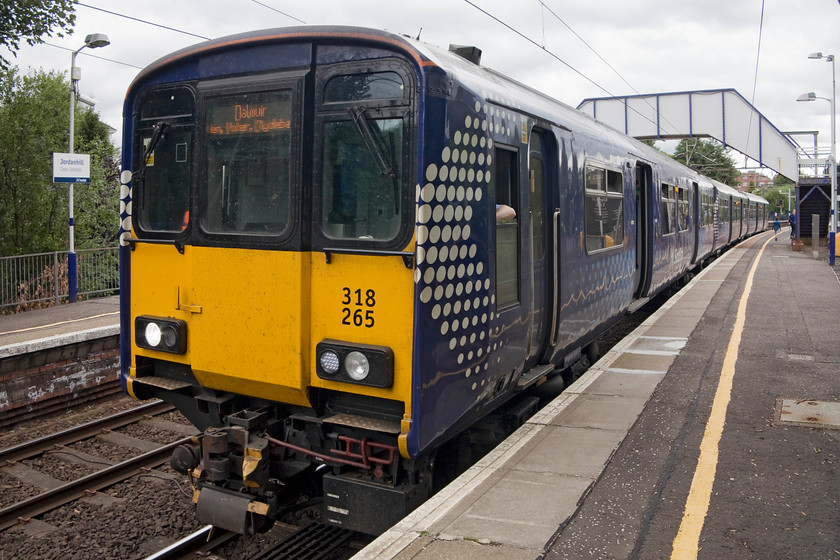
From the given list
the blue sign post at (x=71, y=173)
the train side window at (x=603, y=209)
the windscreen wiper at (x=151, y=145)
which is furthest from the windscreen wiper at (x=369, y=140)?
the blue sign post at (x=71, y=173)

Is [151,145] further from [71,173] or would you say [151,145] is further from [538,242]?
[71,173]

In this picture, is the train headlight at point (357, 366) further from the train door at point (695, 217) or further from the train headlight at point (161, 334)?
the train door at point (695, 217)

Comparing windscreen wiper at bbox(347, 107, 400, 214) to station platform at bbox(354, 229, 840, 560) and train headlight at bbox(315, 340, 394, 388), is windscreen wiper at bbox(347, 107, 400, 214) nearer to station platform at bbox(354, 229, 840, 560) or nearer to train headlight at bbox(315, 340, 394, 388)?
train headlight at bbox(315, 340, 394, 388)

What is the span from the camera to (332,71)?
4.29 m

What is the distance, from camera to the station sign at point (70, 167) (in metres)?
14.9

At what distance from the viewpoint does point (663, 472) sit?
4.96 metres

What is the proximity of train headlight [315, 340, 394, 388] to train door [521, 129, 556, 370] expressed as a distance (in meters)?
1.82

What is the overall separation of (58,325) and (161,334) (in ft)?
28.2

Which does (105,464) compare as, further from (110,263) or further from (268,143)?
(110,263)

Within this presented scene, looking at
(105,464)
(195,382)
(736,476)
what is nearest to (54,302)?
(105,464)

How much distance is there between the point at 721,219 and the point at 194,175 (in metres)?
25.2

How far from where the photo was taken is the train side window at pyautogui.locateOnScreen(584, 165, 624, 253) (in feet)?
23.5

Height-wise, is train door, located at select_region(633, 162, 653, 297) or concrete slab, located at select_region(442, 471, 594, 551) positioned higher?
train door, located at select_region(633, 162, 653, 297)

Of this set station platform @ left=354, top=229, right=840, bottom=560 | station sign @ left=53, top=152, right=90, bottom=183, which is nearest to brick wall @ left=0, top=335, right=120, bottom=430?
station sign @ left=53, top=152, right=90, bottom=183
